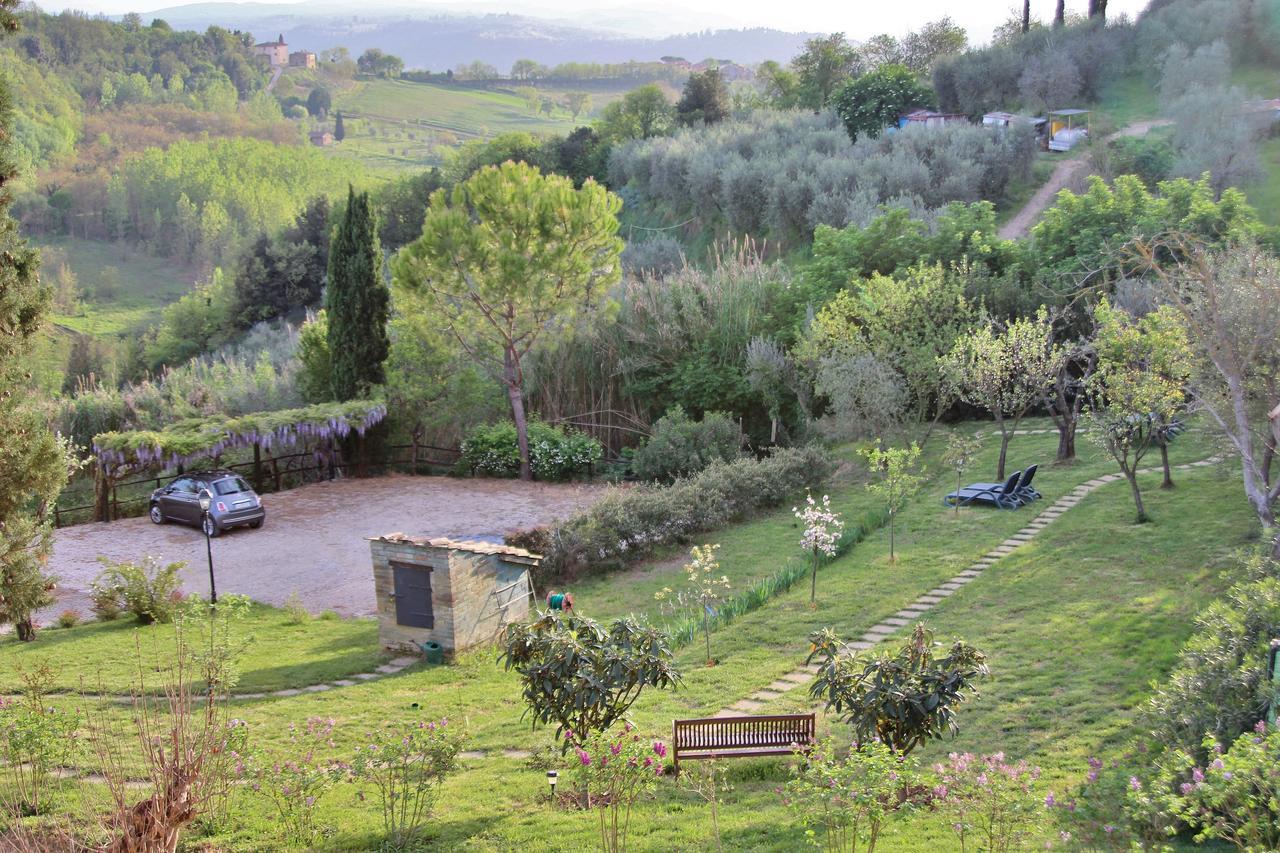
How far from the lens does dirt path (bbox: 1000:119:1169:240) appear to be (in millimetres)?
36375

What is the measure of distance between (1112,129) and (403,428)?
3110 cm

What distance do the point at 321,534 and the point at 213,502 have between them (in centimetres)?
206

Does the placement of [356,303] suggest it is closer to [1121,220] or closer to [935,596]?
[935,596]

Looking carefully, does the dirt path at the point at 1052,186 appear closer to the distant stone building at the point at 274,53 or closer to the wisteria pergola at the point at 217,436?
the wisteria pergola at the point at 217,436

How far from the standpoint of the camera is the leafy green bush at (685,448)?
75.4 ft

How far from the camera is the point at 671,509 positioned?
1923 centimetres

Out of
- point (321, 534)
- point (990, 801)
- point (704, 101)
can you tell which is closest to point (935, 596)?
point (990, 801)

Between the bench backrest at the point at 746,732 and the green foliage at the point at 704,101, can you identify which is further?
the green foliage at the point at 704,101

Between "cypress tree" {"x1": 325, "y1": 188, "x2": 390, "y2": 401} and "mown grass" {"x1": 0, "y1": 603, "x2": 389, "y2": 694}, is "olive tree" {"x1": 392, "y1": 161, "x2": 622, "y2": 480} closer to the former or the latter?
"cypress tree" {"x1": 325, "y1": 188, "x2": 390, "y2": 401}

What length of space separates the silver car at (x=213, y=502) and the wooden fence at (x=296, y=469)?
75.2 inches

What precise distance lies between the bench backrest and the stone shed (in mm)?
5007

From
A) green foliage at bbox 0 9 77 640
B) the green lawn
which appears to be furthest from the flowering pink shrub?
green foliage at bbox 0 9 77 640

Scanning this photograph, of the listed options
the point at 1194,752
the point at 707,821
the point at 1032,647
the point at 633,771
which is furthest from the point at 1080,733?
the point at 633,771

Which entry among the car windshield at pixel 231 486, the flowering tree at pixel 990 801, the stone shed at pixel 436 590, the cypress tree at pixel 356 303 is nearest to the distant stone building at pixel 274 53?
the cypress tree at pixel 356 303
